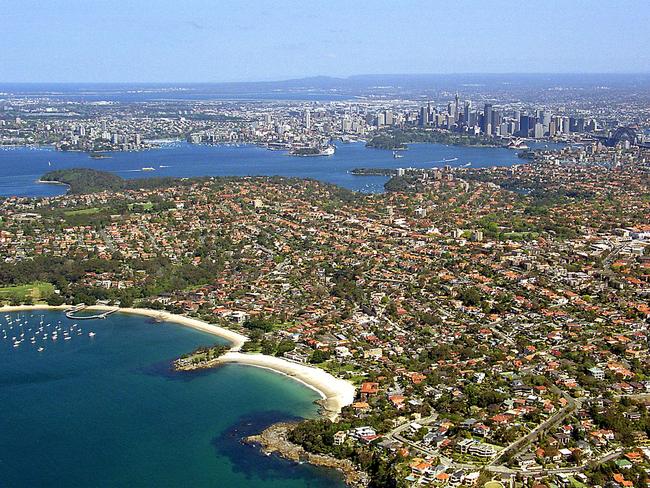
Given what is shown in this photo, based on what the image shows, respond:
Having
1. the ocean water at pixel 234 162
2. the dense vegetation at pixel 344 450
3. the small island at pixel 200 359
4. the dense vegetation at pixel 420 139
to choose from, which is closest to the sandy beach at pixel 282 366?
the small island at pixel 200 359

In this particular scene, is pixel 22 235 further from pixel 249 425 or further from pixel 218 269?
pixel 249 425

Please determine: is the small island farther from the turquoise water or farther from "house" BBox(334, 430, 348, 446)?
"house" BBox(334, 430, 348, 446)

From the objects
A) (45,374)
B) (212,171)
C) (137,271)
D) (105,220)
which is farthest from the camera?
(212,171)

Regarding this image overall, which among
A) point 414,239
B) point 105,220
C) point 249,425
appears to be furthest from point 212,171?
point 249,425

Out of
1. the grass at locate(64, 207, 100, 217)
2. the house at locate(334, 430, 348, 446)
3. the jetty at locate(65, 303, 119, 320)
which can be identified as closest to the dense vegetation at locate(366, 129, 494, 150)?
the grass at locate(64, 207, 100, 217)

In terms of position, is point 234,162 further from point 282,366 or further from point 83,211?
point 282,366

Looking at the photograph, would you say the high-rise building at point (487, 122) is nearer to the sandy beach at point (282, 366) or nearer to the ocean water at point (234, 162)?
the ocean water at point (234, 162)

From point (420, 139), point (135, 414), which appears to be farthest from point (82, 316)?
point (420, 139)

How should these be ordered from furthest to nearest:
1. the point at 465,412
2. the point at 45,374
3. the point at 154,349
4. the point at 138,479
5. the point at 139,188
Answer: the point at 139,188, the point at 154,349, the point at 45,374, the point at 465,412, the point at 138,479
